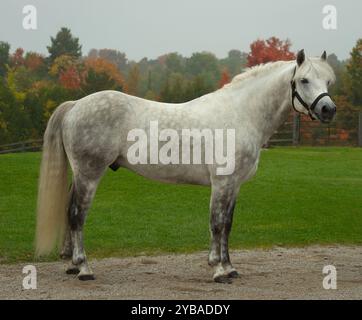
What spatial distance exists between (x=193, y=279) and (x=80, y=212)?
136 centimetres

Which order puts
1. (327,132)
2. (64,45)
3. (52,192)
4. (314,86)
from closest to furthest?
(314,86) < (52,192) < (327,132) < (64,45)

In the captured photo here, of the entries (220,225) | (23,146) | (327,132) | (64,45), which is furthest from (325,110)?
(64,45)

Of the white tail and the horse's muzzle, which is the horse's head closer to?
the horse's muzzle

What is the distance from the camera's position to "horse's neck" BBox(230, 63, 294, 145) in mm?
5688

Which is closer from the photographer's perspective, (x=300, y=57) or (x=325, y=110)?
(x=325, y=110)

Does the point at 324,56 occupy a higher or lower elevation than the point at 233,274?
higher

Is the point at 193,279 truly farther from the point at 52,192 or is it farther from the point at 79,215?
the point at 52,192

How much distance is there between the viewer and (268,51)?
119 ft

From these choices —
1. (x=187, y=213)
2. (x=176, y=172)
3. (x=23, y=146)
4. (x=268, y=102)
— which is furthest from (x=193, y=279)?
(x=23, y=146)

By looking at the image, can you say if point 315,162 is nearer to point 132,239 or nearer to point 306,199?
point 306,199

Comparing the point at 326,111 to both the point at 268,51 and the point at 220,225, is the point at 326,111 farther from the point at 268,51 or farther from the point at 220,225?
the point at 268,51

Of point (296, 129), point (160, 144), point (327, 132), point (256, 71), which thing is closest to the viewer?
point (160, 144)

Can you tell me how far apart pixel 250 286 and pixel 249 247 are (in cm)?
239

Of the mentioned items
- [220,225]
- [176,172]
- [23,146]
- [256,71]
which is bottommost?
[220,225]
